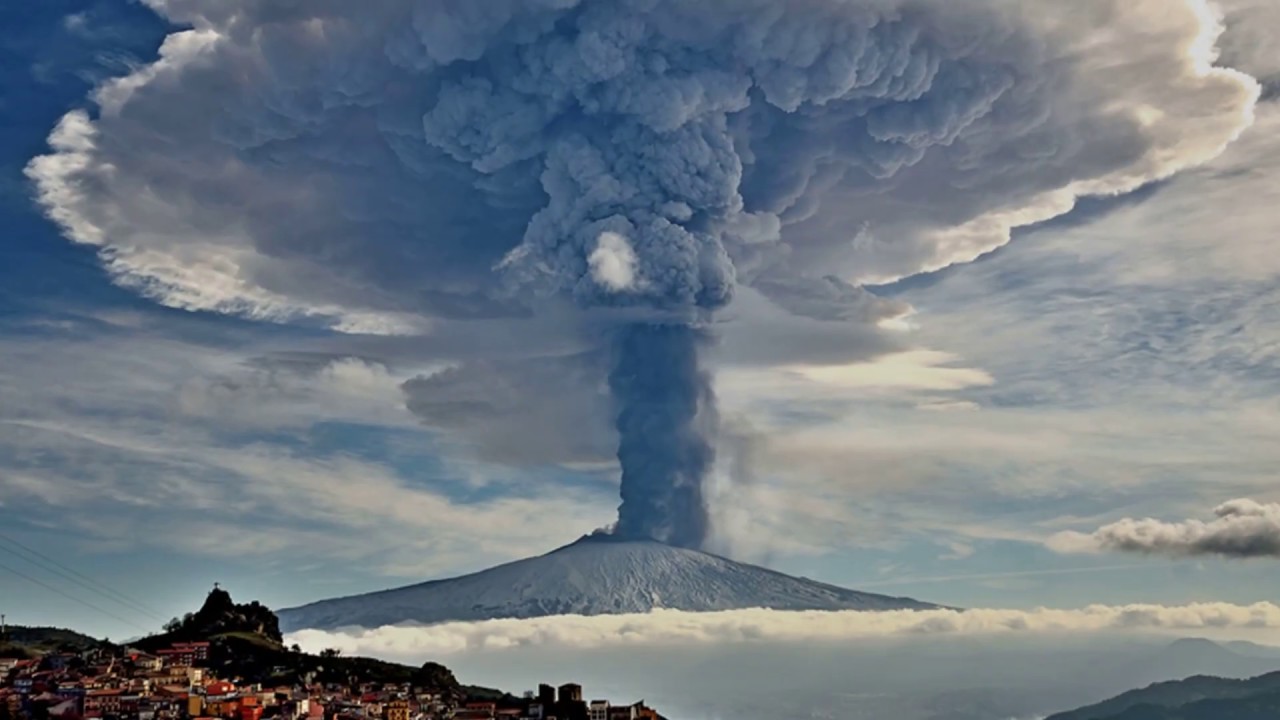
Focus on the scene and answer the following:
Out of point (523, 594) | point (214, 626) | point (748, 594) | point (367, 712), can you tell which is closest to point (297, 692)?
point (367, 712)

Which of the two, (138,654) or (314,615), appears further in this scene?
(314,615)

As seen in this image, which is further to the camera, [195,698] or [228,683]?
[228,683]

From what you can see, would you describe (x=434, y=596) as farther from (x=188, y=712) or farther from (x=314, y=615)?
(x=188, y=712)

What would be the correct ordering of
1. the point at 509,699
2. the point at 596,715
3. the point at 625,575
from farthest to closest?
the point at 625,575, the point at 509,699, the point at 596,715
